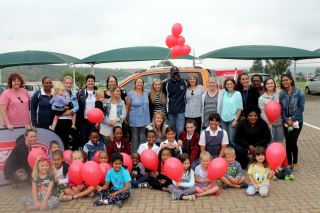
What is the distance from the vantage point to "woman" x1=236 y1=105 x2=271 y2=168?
575 centimetres

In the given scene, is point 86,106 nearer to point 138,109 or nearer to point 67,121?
point 67,121

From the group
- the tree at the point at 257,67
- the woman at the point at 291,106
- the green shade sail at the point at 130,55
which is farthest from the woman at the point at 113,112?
the tree at the point at 257,67

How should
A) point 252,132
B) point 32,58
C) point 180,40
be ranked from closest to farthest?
point 252,132, point 180,40, point 32,58

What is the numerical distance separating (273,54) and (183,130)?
10.1 meters

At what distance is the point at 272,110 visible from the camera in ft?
18.4

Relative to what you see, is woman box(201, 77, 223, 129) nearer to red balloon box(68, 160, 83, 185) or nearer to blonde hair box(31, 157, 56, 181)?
red balloon box(68, 160, 83, 185)

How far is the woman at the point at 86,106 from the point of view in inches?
238

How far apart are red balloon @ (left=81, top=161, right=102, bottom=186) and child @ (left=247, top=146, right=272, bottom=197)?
2.11 m

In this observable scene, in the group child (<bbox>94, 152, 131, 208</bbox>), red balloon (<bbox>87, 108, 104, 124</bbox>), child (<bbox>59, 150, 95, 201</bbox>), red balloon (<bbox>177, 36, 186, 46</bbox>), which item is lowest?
child (<bbox>59, 150, 95, 201</bbox>)

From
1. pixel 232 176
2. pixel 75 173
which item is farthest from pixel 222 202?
pixel 75 173

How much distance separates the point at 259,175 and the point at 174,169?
126cm

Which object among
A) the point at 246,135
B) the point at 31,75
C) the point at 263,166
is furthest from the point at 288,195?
the point at 31,75

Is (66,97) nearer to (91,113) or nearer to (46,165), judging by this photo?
(91,113)

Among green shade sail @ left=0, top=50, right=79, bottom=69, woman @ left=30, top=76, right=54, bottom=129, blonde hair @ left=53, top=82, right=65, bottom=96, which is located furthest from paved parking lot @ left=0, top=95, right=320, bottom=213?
green shade sail @ left=0, top=50, right=79, bottom=69
